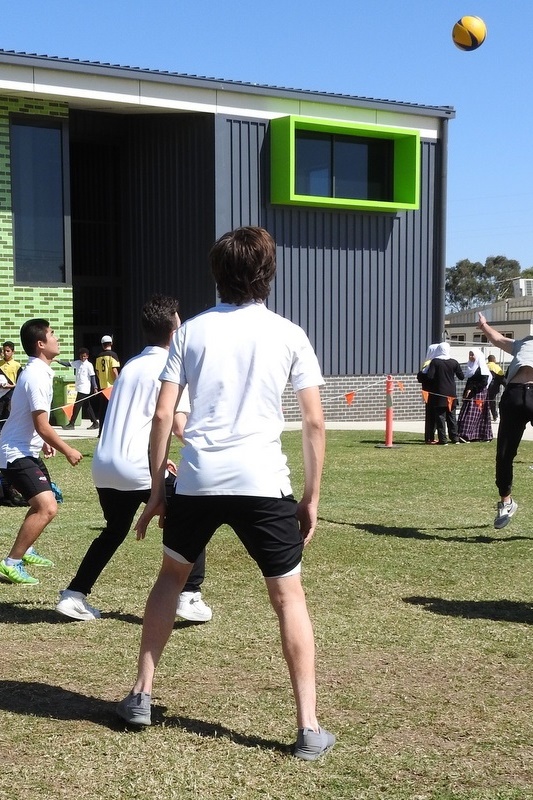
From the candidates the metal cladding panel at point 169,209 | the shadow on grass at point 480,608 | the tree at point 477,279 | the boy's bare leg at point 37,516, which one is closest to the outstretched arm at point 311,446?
the shadow on grass at point 480,608

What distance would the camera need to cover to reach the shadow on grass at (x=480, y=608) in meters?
6.03

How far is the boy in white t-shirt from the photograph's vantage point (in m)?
3.84

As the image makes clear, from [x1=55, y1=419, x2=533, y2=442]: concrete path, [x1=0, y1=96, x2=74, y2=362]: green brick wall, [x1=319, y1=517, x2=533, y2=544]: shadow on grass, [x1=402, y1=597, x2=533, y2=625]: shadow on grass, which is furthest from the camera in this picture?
[x1=0, y1=96, x2=74, y2=362]: green brick wall

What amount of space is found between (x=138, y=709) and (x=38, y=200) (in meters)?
A: 19.1

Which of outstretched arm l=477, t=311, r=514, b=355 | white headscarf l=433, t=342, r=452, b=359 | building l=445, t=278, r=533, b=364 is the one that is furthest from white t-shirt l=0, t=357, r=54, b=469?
building l=445, t=278, r=533, b=364

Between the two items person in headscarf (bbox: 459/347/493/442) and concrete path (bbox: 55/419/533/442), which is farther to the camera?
concrete path (bbox: 55/419/533/442)

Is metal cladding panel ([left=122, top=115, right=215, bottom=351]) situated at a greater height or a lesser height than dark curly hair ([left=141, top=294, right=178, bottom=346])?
greater

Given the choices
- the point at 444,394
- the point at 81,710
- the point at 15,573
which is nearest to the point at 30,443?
the point at 15,573

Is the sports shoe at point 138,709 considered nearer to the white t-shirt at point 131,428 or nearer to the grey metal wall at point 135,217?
the white t-shirt at point 131,428

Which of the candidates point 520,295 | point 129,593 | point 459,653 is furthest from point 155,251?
point 520,295

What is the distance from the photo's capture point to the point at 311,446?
385 centimetres

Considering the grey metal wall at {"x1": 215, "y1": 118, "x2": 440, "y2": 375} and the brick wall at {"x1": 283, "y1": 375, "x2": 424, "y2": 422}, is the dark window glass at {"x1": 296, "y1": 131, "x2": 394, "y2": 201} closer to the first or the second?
the grey metal wall at {"x1": 215, "y1": 118, "x2": 440, "y2": 375}

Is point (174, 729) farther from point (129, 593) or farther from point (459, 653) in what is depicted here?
point (129, 593)

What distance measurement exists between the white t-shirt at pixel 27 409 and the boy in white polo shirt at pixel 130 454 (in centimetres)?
86
